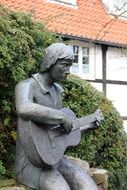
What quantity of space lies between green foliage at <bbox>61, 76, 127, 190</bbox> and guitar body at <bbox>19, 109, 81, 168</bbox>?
3.30 m

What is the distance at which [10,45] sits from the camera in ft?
17.4

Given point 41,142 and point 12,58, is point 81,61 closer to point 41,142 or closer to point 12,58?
point 12,58

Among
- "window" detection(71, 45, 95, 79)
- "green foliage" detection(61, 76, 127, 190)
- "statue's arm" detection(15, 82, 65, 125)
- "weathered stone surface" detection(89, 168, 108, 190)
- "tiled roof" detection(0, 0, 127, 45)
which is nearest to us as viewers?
"statue's arm" detection(15, 82, 65, 125)

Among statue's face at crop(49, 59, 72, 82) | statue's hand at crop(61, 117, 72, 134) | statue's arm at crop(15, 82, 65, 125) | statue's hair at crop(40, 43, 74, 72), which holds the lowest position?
statue's hand at crop(61, 117, 72, 134)

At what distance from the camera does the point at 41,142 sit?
3.31 metres

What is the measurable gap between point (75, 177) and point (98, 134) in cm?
403

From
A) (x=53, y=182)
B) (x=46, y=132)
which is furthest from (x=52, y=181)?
(x=46, y=132)

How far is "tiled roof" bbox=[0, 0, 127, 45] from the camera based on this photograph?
12727 millimetres

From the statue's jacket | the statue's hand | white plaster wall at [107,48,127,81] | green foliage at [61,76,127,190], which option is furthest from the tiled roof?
the statue's hand

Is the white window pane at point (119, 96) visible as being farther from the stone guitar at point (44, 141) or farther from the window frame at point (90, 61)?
the stone guitar at point (44, 141)

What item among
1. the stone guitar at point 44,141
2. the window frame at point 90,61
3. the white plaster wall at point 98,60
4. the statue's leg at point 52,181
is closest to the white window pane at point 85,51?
the window frame at point 90,61

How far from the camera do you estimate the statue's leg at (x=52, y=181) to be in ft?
10.8

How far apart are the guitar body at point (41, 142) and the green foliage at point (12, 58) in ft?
6.01

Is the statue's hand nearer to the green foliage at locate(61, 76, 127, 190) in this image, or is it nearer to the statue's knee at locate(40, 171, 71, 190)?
the statue's knee at locate(40, 171, 71, 190)
